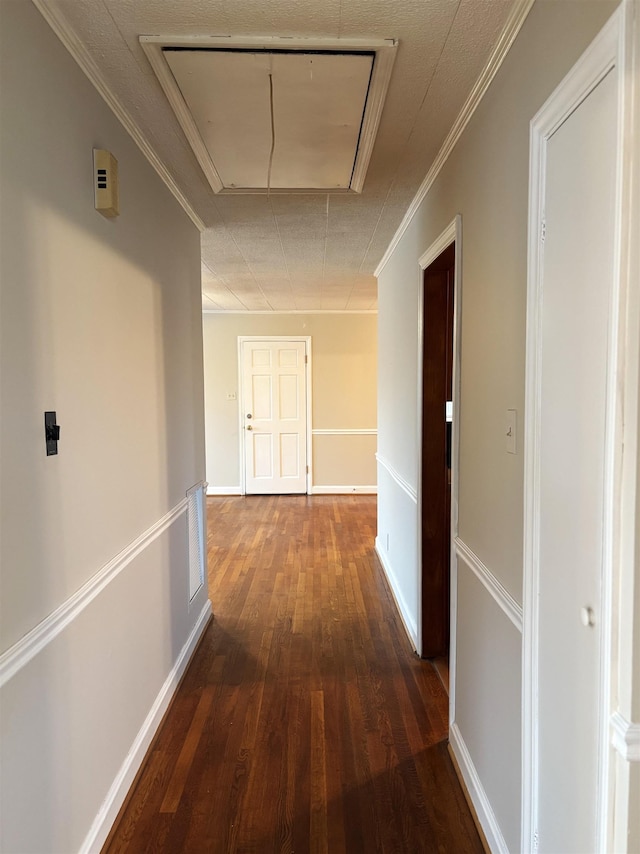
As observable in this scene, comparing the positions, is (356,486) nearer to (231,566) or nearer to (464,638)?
(231,566)

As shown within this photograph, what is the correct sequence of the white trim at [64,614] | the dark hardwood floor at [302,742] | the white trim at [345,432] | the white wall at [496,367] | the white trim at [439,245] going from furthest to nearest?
the white trim at [345,432] → the white trim at [439,245] → the dark hardwood floor at [302,742] → the white wall at [496,367] → the white trim at [64,614]

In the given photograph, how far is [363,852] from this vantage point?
143 cm

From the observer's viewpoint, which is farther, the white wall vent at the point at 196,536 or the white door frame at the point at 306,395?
the white door frame at the point at 306,395

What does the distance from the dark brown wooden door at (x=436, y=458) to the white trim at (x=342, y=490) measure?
3.75 meters

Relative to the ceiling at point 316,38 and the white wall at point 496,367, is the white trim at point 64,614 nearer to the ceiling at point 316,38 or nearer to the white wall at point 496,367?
the white wall at point 496,367

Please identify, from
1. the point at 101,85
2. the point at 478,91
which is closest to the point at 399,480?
the point at 478,91

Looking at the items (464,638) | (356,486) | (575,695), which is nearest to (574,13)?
(575,695)

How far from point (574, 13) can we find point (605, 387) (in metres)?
0.77

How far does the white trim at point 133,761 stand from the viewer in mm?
1396

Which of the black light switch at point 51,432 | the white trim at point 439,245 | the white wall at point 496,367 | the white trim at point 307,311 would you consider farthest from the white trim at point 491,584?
the white trim at point 307,311

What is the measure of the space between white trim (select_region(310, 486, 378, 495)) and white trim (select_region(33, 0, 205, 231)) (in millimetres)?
4424

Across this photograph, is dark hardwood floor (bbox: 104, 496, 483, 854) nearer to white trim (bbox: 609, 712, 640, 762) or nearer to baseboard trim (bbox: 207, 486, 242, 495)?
white trim (bbox: 609, 712, 640, 762)

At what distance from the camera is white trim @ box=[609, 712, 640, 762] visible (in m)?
0.79

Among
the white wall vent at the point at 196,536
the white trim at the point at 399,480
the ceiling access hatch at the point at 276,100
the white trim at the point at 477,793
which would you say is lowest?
the white trim at the point at 477,793
